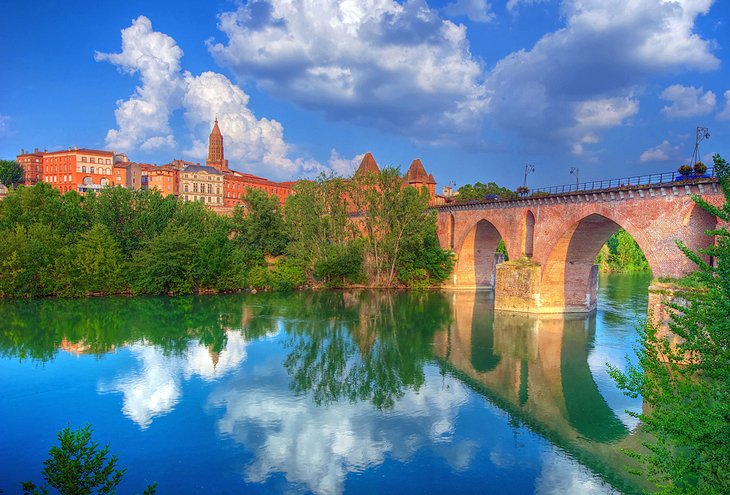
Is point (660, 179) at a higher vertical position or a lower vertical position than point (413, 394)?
higher

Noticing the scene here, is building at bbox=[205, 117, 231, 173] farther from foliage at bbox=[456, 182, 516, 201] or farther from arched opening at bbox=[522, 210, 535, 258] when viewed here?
arched opening at bbox=[522, 210, 535, 258]

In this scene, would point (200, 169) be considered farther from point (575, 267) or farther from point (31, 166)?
point (575, 267)

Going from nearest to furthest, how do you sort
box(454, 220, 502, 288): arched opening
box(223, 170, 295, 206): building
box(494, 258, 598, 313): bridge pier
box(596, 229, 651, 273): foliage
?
1. box(494, 258, 598, 313): bridge pier
2. box(454, 220, 502, 288): arched opening
3. box(596, 229, 651, 273): foliage
4. box(223, 170, 295, 206): building

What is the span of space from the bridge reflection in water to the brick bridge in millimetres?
2152

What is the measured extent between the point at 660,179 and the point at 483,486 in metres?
20.9

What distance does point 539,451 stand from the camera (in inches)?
636

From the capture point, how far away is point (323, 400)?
797 inches

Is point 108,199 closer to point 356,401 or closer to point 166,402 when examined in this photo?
point 166,402

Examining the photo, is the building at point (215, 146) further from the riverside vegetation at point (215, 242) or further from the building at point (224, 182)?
the riverside vegetation at point (215, 242)

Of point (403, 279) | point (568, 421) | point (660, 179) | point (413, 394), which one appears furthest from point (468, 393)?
point (403, 279)

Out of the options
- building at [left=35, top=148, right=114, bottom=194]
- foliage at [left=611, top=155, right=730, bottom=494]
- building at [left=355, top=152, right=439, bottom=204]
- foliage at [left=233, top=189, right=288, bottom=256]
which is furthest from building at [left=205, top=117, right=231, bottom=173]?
foliage at [left=611, top=155, right=730, bottom=494]

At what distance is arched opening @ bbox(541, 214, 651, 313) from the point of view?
34.7m

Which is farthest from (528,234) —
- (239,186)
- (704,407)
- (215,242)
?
(239,186)

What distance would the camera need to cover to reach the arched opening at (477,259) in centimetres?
5019
